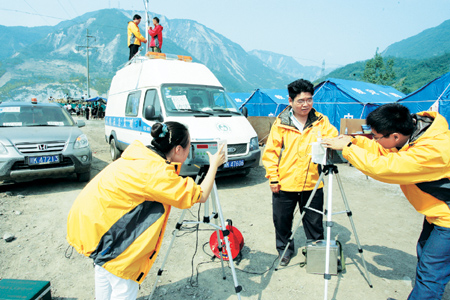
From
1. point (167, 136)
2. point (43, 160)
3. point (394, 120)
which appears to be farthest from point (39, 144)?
point (394, 120)

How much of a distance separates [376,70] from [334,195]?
57036 mm

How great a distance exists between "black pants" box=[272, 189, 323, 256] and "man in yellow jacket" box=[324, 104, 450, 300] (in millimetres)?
1040

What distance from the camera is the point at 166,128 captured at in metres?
1.77

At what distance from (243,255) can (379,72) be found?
59.0 metres

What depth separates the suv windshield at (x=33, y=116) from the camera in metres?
5.80

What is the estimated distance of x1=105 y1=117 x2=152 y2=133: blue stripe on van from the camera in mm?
6245

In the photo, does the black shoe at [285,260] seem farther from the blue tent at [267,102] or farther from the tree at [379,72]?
the tree at [379,72]

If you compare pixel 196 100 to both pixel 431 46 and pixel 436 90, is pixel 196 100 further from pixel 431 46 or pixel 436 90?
pixel 431 46

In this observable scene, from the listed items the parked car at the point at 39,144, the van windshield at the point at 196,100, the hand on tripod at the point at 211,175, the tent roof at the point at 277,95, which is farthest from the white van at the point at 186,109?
the tent roof at the point at 277,95

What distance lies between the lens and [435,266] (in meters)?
1.96

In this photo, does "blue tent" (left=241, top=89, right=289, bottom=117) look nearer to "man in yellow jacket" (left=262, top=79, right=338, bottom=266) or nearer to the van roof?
the van roof

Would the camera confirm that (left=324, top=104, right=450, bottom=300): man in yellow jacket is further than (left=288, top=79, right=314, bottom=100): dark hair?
No

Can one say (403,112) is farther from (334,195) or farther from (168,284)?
(334,195)

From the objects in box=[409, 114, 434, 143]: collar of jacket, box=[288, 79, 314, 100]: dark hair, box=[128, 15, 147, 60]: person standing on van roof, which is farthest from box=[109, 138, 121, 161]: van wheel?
box=[409, 114, 434, 143]: collar of jacket
